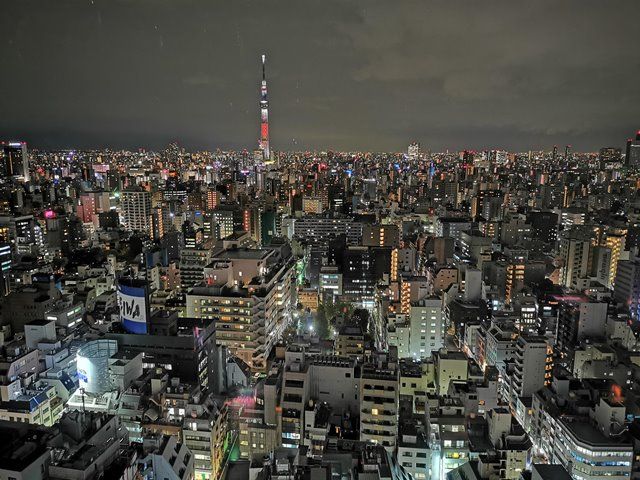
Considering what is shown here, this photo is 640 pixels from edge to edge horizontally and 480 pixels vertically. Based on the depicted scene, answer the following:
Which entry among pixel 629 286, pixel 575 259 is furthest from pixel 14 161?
pixel 629 286

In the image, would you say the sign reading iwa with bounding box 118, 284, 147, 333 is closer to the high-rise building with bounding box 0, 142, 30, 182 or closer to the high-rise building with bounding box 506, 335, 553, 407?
the high-rise building with bounding box 506, 335, 553, 407

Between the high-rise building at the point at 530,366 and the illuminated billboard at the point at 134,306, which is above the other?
the illuminated billboard at the point at 134,306

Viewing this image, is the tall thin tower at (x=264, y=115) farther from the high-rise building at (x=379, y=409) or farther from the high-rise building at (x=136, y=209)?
the high-rise building at (x=379, y=409)

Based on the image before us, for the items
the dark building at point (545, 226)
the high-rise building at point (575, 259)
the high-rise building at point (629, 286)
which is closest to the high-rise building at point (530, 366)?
the high-rise building at point (629, 286)

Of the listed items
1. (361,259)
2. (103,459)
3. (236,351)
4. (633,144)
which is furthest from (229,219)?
(633,144)

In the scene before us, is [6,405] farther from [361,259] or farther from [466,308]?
[361,259]

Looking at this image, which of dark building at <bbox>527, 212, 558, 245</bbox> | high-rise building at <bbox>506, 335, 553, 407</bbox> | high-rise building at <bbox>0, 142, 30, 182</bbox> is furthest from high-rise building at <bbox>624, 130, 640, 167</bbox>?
high-rise building at <bbox>0, 142, 30, 182</bbox>

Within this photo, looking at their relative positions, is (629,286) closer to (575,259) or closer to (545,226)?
(575,259)

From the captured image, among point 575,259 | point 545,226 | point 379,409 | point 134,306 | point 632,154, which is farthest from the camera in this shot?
point 632,154
